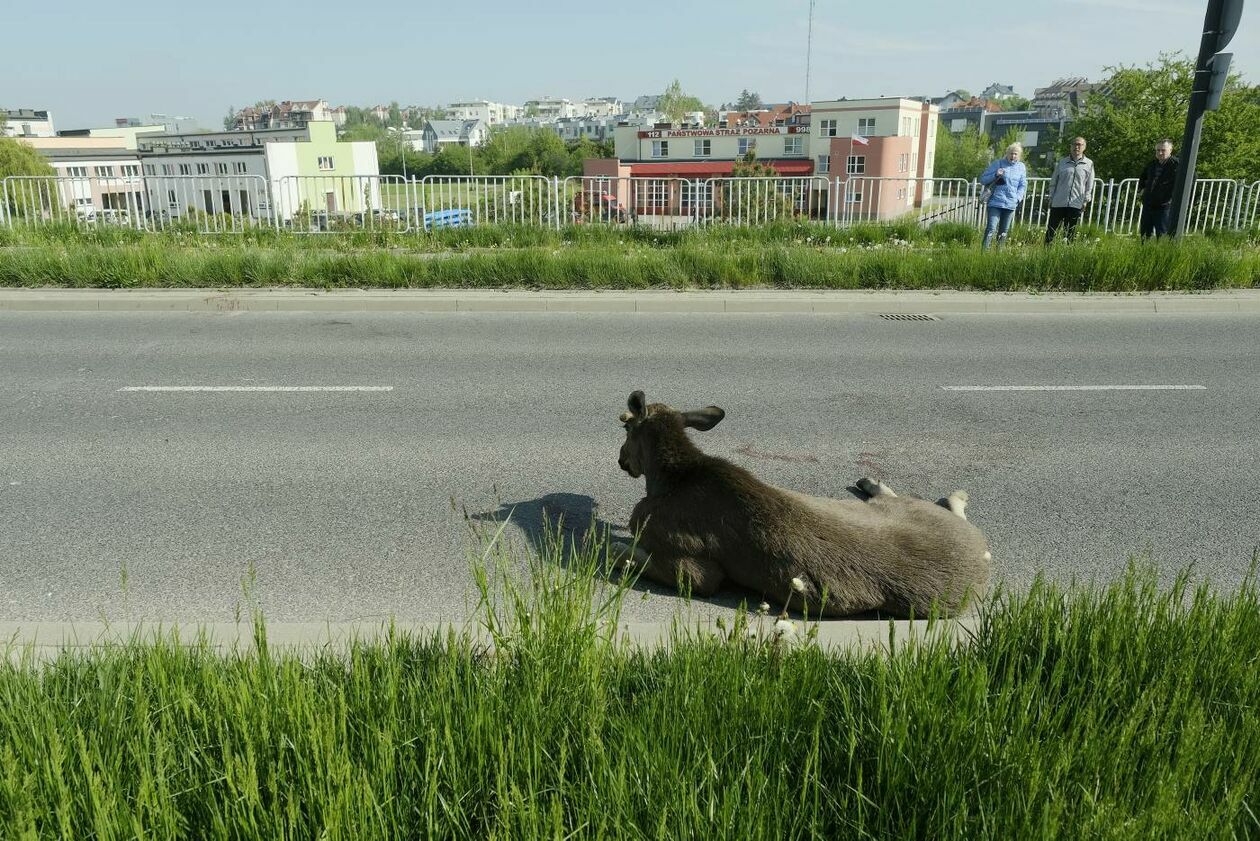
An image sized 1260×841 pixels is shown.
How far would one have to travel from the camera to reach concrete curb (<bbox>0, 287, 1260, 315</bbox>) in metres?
14.0

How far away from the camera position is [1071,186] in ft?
58.7

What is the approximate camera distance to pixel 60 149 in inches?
5576

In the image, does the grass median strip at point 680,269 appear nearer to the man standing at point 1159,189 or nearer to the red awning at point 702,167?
the man standing at point 1159,189

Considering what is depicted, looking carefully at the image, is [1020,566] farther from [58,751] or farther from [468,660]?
[58,751]

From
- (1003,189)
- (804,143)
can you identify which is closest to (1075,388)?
(1003,189)

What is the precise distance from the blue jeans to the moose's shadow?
1302 centimetres

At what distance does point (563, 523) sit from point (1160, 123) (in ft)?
184

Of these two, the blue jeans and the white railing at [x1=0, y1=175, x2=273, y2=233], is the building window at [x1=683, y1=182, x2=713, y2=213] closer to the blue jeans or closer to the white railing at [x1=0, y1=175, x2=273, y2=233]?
the blue jeans

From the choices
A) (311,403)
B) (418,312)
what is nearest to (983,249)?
(418,312)

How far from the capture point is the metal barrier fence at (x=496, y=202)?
20.4 metres

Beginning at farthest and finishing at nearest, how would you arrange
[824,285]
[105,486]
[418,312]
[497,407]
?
[824,285], [418,312], [497,407], [105,486]

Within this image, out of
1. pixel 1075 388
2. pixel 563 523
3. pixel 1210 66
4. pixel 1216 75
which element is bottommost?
pixel 563 523

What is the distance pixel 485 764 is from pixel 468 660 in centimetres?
50

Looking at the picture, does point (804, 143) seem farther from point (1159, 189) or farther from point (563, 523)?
point (563, 523)
